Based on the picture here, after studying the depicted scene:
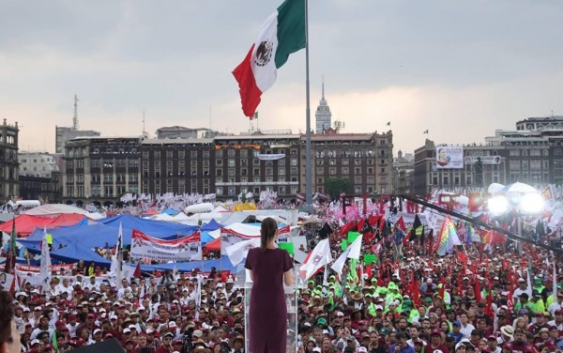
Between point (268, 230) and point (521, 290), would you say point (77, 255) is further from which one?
point (268, 230)

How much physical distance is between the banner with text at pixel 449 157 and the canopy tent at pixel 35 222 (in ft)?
242

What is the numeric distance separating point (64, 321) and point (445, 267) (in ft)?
31.8

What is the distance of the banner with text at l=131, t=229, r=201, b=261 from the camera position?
18.0 m

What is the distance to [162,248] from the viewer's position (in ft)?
60.4

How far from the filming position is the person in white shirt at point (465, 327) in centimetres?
1048

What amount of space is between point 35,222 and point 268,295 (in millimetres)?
25825

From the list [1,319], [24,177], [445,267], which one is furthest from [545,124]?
[1,319]

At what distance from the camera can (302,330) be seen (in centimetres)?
1038

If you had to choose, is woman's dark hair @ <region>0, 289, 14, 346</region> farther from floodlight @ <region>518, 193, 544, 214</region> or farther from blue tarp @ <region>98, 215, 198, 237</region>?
blue tarp @ <region>98, 215, 198, 237</region>

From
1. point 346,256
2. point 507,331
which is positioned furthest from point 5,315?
point 346,256

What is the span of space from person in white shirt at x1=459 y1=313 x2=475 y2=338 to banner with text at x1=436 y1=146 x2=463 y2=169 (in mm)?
91413

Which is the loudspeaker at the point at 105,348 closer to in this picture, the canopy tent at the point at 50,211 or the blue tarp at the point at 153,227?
the blue tarp at the point at 153,227

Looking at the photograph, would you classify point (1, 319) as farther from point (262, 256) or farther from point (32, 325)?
point (32, 325)

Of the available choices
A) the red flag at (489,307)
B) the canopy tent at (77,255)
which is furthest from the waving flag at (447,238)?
the red flag at (489,307)
